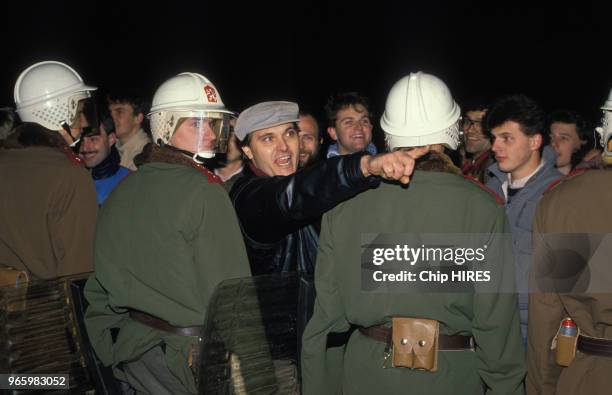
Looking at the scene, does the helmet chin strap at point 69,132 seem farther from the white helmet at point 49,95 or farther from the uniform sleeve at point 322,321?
the uniform sleeve at point 322,321

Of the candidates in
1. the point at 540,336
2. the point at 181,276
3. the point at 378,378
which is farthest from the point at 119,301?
the point at 540,336

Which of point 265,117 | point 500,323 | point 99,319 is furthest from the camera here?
point 265,117

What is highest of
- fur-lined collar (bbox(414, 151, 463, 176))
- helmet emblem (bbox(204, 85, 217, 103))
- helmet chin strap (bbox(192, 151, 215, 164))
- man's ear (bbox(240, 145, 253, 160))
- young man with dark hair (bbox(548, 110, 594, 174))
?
helmet emblem (bbox(204, 85, 217, 103))

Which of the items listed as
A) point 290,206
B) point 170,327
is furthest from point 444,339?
point 170,327

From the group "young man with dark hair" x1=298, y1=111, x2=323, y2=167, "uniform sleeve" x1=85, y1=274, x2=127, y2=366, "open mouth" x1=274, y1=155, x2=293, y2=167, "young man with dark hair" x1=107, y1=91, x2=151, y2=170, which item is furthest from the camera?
"young man with dark hair" x1=107, y1=91, x2=151, y2=170

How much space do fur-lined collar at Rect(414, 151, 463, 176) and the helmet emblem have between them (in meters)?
1.36

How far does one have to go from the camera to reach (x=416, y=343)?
2.63 metres

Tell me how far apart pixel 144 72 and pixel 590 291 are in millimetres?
11018

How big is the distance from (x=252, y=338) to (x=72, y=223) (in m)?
1.38

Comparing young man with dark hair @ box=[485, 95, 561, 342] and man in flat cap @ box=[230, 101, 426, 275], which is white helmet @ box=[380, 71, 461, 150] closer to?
man in flat cap @ box=[230, 101, 426, 275]

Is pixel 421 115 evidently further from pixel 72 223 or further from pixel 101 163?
pixel 101 163

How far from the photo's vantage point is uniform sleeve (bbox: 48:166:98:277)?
3.71 m

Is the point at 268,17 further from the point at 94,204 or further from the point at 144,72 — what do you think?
the point at 94,204

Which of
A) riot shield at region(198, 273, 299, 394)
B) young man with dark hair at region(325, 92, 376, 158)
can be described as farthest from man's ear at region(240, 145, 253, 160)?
young man with dark hair at region(325, 92, 376, 158)
